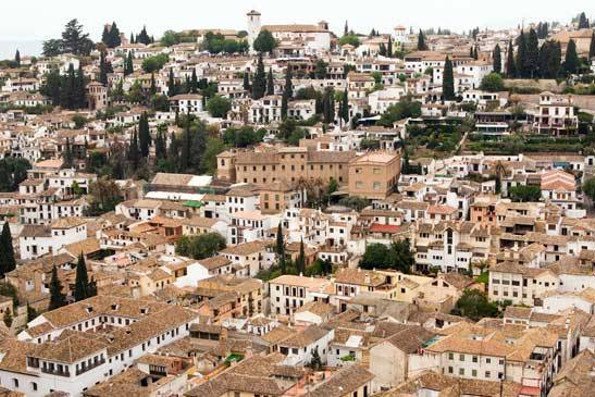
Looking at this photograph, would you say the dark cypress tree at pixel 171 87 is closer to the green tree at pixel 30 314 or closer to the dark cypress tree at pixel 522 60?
the dark cypress tree at pixel 522 60

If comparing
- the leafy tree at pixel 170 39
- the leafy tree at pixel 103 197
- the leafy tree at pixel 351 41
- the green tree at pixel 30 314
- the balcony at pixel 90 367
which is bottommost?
the green tree at pixel 30 314

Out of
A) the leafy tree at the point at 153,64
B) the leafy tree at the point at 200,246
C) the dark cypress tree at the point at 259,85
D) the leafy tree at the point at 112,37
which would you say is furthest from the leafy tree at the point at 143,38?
the leafy tree at the point at 200,246

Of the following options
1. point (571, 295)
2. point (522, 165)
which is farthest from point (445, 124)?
point (571, 295)

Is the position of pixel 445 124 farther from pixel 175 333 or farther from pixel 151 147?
pixel 175 333

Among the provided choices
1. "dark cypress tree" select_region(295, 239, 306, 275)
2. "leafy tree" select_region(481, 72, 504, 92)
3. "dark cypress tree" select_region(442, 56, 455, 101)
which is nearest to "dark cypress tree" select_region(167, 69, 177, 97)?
"dark cypress tree" select_region(442, 56, 455, 101)

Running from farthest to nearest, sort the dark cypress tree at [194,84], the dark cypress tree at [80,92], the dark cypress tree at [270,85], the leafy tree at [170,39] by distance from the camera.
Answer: the leafy tree at [170,39], the dark cypress tree at [80,92], the dark cypress tree at [194,84], the dark cypress tree at [270,85]

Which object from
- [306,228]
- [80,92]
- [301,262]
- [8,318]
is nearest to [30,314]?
[8,318]

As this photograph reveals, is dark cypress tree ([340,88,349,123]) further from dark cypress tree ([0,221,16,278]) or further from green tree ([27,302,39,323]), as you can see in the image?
green tree ([27,302,39,323])
